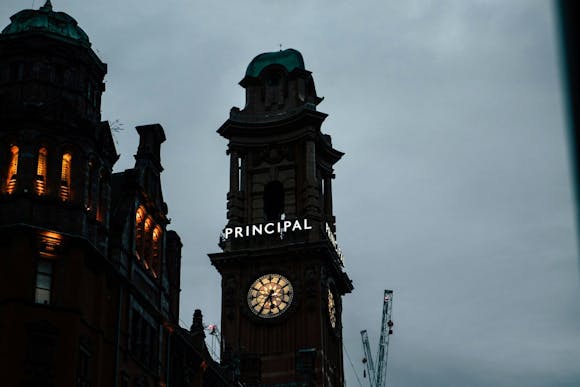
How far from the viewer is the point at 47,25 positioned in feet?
180

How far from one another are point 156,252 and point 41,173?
42.8 ft

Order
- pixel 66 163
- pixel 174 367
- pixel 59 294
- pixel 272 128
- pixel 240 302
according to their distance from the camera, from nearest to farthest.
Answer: pixel 59 294 < pixel 66 163 < pixel 174 367 < pixel 240 302 < pixel 272 128

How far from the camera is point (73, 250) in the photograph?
48281mm

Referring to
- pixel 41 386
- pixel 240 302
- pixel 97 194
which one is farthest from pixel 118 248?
pixel 240 302

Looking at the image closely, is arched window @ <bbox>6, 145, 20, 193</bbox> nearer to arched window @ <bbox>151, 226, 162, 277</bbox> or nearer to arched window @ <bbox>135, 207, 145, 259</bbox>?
arched window @ <bbox>135, 207, 145, 259</bbox>

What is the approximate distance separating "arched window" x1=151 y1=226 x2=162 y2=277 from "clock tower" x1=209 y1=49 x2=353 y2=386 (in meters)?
54.4

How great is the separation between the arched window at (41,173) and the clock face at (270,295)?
76222 mm

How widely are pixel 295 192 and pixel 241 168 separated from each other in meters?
9.78

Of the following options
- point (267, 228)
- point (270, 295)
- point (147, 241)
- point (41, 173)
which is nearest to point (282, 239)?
point (267, 228)

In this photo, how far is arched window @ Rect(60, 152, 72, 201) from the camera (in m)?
49.8

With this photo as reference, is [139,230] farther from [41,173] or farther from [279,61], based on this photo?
[279,61]

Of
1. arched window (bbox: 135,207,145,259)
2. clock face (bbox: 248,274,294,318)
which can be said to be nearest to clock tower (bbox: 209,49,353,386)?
clock face (bbox: 248,274,294,318)

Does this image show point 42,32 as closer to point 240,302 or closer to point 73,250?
point 73,250

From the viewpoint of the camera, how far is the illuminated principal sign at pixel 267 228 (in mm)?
125562
